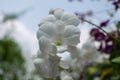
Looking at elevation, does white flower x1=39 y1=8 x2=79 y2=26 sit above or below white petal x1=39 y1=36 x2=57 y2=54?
above

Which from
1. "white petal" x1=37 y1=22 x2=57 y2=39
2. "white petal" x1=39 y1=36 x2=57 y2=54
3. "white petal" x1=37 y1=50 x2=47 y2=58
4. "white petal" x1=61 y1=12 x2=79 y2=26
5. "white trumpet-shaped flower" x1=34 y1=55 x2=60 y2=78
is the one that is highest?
"white petal" x1=61 y1=12 x2=79 y2=26

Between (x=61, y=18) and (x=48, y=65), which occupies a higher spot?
(x=61, y=18)

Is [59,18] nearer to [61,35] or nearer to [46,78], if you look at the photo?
[61,35]

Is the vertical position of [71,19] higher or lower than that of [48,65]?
higher

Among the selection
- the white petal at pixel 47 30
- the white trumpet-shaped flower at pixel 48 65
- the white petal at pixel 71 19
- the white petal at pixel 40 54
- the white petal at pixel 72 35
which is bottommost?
the white trumpet-shaped flower at pixel 48 65
